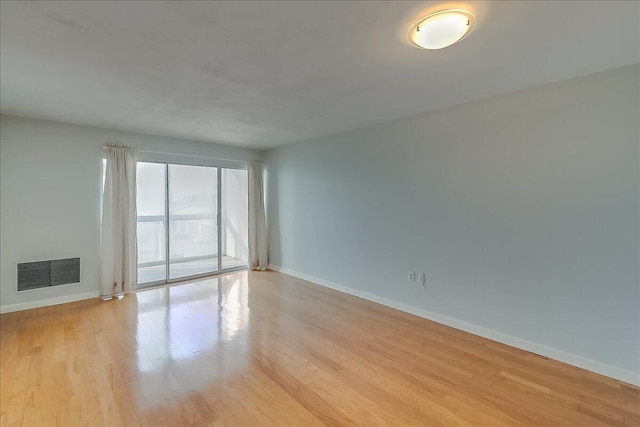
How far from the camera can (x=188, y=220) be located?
17.6 feet

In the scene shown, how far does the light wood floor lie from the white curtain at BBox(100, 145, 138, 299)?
71 cm

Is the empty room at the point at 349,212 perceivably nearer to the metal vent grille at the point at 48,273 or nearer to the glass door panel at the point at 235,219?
the metal vent grille at the point at 48,273

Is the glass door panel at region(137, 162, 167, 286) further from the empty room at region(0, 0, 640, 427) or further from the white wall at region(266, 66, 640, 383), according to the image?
the white wall at region(266, 66, 640, 383)

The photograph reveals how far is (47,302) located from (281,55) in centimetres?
445

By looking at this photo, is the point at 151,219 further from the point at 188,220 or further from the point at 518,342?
the point at 518,342

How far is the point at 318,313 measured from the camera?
3639 millimetres

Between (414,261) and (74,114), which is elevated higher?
(74,114)

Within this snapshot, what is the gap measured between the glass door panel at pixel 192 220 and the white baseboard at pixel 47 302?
116 cm

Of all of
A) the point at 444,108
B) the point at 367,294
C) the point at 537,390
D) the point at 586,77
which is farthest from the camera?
the point at 367,294

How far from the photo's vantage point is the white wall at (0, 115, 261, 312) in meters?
3.55

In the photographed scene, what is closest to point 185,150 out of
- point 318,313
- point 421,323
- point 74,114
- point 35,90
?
point 74,114

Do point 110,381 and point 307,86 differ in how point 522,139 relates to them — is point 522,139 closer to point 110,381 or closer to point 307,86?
point 307,86

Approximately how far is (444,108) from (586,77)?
118 centimetres

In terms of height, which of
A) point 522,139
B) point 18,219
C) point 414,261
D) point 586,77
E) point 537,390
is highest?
point 586,77
